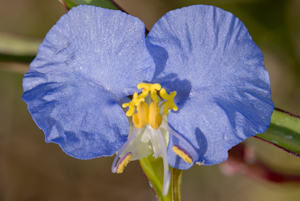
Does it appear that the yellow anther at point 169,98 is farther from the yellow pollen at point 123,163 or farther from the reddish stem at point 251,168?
the reddish stem at point 251,168

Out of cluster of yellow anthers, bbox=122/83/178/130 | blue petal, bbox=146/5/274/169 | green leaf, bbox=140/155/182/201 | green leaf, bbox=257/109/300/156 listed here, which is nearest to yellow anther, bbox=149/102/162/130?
cluster of yellow anthers, bbox=122/83/178/130

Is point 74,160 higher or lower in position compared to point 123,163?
lower

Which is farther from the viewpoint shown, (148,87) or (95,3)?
→ (95,3)

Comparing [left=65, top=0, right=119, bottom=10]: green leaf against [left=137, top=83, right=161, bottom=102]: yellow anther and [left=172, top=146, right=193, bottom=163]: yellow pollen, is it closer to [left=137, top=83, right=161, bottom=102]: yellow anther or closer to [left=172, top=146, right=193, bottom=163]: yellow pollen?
[left=137, top=83, right=161, bottom=102]: yellow anther

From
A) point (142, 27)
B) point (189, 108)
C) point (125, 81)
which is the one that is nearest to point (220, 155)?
point (189, 108)

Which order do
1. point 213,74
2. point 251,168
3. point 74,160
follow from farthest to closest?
point 74,160, point 251,168, point 213,74

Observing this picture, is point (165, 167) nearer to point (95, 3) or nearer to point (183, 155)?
point (183, 155)

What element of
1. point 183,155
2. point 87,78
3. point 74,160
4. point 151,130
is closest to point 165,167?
point 183,155
